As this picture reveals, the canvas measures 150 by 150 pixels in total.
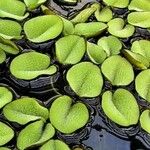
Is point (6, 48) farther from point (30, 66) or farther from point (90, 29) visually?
point (90, 29)

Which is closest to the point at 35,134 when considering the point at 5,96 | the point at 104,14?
the point at 5,96

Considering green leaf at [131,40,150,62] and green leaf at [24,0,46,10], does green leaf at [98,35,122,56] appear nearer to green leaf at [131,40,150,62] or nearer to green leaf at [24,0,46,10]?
green leaf at [131,40,150,62]

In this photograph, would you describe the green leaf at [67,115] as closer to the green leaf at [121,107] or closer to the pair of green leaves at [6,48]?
the green leaf at [121,107]

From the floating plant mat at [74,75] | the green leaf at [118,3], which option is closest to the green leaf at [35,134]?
the floating plant mat at [74,75]

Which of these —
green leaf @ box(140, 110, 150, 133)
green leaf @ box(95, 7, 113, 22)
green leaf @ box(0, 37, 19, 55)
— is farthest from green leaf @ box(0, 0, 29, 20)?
green leaf @ box(140, 110, 150, 133)

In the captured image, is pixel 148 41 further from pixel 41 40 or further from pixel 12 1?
pixel 12 1

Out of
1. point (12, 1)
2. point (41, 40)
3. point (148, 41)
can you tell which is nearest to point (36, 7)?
point (12, 1)
